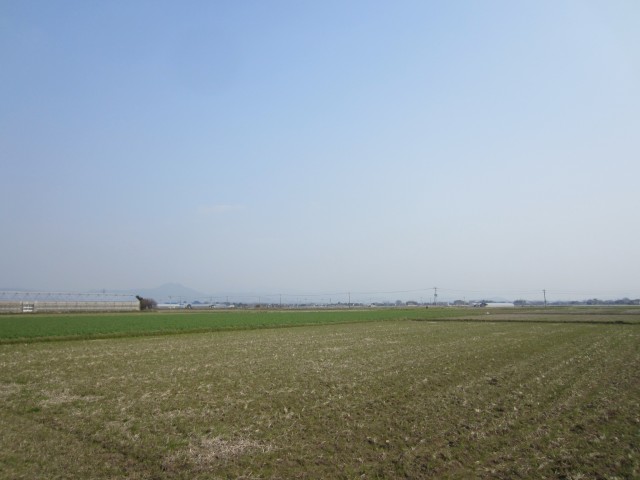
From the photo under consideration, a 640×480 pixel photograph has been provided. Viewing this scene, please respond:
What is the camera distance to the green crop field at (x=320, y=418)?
26.6ft

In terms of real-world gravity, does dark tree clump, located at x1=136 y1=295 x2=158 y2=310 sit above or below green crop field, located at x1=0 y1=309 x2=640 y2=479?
above

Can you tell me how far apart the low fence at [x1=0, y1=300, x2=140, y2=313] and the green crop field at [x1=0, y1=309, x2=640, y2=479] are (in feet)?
235

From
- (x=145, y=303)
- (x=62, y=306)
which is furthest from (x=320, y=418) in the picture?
(x=145, y=303)

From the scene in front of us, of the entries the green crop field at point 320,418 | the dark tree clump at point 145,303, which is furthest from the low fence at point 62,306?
the green crop field at point 320,418

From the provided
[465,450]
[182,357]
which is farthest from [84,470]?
[182,357]

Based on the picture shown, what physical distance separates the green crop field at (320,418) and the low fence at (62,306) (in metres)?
71.7

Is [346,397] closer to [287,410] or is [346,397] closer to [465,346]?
[287,410]

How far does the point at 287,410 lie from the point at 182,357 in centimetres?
1260

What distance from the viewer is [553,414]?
11.4 meters

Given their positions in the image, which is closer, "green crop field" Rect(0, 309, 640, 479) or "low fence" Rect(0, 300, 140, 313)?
"green crop field" Rect(0, 309, 640, 479)

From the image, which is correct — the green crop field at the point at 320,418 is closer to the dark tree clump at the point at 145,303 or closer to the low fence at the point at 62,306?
the low fence at the point at 62,306

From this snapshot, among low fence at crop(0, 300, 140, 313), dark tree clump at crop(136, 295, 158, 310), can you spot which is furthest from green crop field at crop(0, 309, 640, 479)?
dark tree clump at crop(136, 295, 158, 310)

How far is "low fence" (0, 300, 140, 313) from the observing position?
79.7 m

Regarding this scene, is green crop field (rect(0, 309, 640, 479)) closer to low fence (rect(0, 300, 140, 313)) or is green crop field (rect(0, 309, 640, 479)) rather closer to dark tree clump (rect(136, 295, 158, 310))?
low fence (rect(0, 300, 140, 313))
